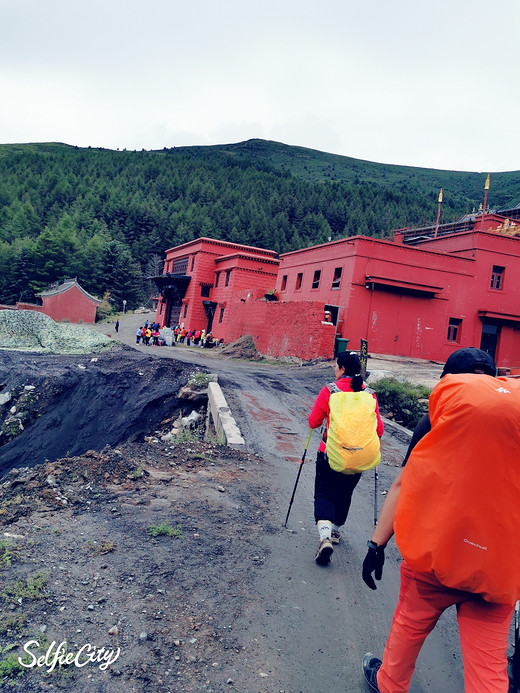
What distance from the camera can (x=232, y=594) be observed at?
3.67 meters

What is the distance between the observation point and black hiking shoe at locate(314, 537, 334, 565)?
4.25m

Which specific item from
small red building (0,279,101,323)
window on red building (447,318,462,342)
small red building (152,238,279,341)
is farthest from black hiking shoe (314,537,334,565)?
small red building (0,279,101,323)

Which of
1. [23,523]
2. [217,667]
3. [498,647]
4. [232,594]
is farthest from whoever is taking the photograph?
[23,523]

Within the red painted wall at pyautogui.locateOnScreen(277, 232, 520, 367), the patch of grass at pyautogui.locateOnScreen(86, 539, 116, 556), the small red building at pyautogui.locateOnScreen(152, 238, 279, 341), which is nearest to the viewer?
the patch of grass at pyautogui.locateOnScreen(86, 539, 116, 556)

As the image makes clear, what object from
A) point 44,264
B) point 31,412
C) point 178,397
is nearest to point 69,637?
point 178,397

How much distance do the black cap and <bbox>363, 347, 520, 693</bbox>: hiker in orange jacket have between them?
16cm

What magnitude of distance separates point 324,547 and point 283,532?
0.82 meters

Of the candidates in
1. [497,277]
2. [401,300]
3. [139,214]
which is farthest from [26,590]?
[139,214]

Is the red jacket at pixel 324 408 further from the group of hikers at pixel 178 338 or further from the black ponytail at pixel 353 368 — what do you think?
the group of hikers at pixel 178 338

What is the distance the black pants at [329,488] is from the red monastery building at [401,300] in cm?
1947

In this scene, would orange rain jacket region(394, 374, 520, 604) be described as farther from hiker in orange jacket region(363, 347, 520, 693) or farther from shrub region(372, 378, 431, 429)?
shrub region(372, 378, 431, 429)

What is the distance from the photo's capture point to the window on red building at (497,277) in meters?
28.0

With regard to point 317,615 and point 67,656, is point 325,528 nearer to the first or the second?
point 317,615

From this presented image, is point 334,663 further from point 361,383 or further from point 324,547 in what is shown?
point 361,383
